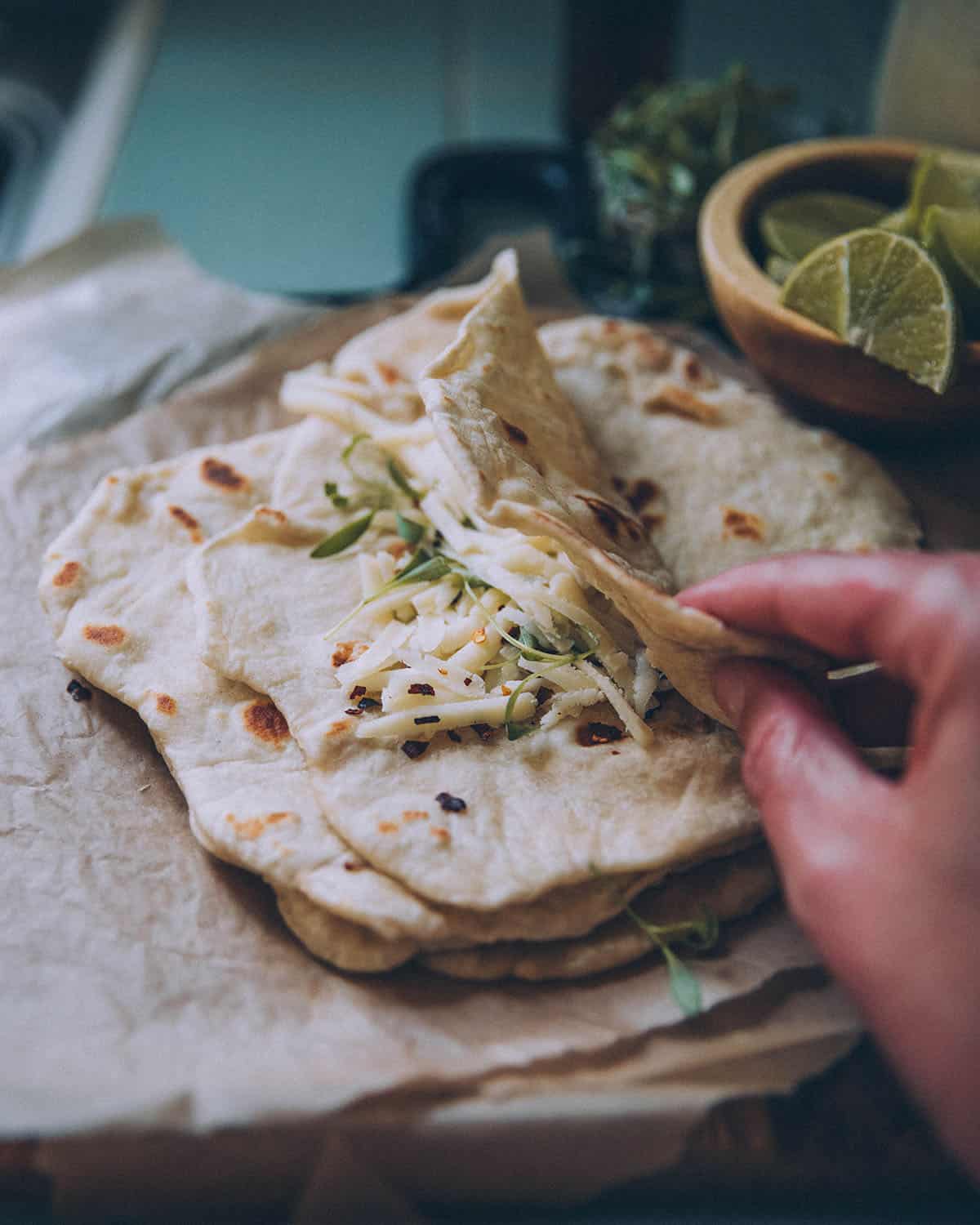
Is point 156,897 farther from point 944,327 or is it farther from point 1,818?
point 944,327

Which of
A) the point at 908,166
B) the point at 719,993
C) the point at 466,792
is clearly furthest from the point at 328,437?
the point at 908,166

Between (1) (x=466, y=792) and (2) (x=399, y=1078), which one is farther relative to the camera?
(1) (x=466, y=792)

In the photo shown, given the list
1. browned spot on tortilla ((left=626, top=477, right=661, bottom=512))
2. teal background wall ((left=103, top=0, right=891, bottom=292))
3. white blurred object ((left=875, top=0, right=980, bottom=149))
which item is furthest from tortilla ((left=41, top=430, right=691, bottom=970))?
white blurred object ((left=875, top=0, right=980, bottom=149))

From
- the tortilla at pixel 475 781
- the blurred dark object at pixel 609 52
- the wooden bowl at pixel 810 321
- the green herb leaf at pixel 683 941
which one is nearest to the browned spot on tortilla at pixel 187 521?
the tortilla at pixel 475 781

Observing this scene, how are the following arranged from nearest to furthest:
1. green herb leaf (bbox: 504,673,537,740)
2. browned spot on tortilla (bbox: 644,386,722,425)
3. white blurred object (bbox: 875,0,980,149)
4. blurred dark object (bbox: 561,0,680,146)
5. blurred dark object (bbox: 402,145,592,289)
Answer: green herb leaf (bbox: 504,673,537,740), browned spot on tortilla (bbox: 644,386,722,425), white blurred object (bbox: 875,0,980,149), blurred dark object (bbox: 402,145,592,289), blurred dark object (bbox: 561,0,680,146)

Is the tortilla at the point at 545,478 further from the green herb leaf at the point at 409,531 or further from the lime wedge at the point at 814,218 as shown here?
the lime wedge at the point at 814,218

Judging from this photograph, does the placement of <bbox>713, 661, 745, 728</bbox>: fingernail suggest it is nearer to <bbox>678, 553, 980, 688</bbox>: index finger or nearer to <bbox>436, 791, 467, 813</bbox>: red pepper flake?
<bbox>678, 553, 980, 688</bbox>: index finger
